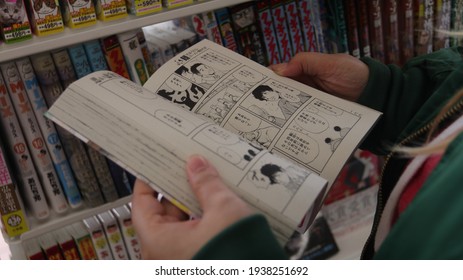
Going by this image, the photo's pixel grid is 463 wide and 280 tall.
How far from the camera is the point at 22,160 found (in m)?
1.00

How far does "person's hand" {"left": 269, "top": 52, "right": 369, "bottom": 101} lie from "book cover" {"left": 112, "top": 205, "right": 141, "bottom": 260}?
21.2 inches

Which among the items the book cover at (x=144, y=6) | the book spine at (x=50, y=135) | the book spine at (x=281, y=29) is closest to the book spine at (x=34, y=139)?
the book spine at (x=50, y=135)

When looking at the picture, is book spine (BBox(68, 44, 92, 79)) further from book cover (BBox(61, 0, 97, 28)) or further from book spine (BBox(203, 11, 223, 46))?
book spine (BBox(203, 11, 223, 46))

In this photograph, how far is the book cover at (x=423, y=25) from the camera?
122cm

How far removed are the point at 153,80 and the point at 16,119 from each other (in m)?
0.36

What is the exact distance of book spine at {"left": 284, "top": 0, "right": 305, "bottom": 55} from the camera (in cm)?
111

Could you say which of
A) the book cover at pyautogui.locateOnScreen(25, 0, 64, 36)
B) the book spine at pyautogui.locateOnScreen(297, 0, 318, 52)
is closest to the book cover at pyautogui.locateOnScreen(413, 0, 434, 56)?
the book spine at pyautogui.locateOnScreen(297, 0, 318, 52)

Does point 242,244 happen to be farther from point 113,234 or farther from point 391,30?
point 391,30

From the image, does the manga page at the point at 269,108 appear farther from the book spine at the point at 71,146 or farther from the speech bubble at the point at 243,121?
the book spine at the point at 71,146

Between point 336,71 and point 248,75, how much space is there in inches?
7.8
